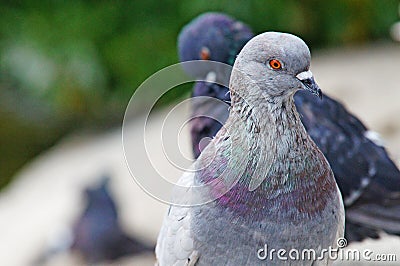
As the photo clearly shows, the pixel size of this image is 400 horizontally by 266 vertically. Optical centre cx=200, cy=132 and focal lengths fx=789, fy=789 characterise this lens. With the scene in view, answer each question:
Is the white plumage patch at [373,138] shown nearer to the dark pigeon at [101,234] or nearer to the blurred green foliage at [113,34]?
the dark pigeon at [101,234]

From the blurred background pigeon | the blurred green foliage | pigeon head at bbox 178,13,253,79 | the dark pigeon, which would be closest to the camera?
the blurred background pigeon

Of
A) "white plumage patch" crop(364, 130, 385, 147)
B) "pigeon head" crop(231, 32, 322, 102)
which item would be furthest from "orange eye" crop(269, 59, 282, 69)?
"white plumage patch" crop(364, 130, 385, 147)

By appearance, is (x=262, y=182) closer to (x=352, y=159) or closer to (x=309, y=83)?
(x=309, y=83)

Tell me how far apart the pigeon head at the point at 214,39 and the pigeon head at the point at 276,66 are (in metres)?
1.20

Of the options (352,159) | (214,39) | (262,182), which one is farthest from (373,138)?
Result: (262,182)

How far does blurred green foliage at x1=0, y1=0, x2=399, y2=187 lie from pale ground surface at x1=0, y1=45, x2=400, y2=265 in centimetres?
28

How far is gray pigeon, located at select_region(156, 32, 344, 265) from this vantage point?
2430mm

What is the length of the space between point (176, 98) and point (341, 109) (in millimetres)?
3628

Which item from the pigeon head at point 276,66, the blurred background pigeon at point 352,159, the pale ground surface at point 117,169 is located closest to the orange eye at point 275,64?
the pigeon head at point 276,66

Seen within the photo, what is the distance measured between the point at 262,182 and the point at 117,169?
418 centimetres

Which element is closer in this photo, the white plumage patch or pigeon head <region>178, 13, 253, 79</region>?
the white plumage patch

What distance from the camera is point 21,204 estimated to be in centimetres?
679

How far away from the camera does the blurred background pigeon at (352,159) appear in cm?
334

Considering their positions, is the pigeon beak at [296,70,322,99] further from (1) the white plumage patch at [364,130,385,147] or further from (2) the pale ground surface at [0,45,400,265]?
(2) the pale ground surface at [0,45,400,265]
